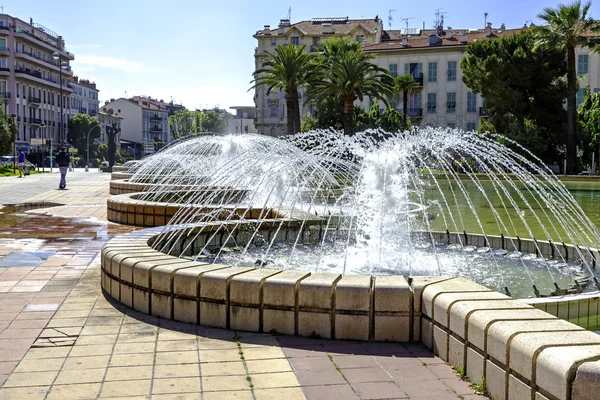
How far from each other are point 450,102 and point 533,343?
61.8 m

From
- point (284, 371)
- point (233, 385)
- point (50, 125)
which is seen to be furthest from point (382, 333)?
point (50, 125)

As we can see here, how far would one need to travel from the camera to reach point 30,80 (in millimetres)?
81875

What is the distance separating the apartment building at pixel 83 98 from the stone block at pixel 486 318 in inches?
4000

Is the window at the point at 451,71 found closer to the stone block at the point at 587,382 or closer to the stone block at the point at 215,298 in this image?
the stone block at the point at 215,298

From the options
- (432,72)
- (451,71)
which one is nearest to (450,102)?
(451,71)

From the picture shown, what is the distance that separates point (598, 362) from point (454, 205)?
17.0 m

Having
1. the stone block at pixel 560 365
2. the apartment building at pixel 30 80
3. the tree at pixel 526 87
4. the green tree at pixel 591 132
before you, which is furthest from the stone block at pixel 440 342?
the apartment building at pixel 30 80

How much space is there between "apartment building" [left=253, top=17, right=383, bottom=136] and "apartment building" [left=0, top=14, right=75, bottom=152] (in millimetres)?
22225

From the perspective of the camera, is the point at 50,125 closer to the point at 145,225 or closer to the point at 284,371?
the point at 145,225

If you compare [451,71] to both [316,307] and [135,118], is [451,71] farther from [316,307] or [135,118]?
[135,118]

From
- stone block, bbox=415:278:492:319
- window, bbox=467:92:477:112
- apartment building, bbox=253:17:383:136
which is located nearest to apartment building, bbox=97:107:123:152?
apartment building, bbox=253:17:383:136

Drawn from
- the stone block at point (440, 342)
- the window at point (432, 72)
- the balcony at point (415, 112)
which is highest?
the window at point (432, 72)

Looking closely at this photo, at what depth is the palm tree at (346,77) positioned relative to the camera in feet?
130

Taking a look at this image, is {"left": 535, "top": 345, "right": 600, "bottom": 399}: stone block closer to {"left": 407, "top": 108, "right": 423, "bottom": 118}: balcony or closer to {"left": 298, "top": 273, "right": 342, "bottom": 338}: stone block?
{"left": 298, "top": 273, "right": 342, "bottom": 338}: stone block
